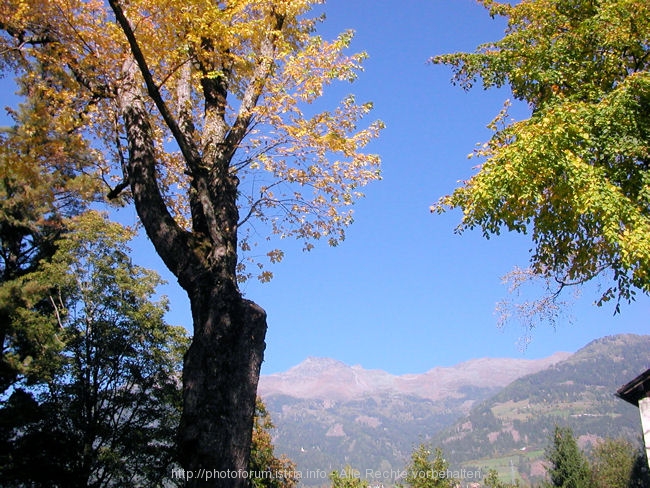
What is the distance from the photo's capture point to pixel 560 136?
6.64 m

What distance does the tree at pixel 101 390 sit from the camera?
1670cm

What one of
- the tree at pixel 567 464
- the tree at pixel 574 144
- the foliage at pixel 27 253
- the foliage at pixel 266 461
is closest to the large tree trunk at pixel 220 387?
the tree at pixel 574 144

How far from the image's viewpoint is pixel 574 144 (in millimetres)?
7031

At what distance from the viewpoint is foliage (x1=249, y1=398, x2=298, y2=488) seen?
26.7 m

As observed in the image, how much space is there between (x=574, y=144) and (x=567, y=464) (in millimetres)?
47127

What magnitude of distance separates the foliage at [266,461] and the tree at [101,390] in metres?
8.72

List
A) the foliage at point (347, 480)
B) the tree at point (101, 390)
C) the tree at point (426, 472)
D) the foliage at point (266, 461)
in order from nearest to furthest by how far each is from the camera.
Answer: the tree at point (101, 390) → the foliage at point (266, 461) → the foliage at point (347, 480) → the tree at point (426, 472)

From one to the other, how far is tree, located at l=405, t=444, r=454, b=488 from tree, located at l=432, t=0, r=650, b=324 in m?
25.8

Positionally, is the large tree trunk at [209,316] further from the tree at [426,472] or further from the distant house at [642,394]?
the tree at [426,472]

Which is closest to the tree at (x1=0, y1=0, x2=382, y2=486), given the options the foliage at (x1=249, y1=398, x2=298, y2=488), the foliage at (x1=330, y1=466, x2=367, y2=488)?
the foliage at (x1=249, y1=398, x2=298, y2=488)

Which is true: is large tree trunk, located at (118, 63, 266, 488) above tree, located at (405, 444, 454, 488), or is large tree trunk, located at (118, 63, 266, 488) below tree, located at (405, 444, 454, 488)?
above

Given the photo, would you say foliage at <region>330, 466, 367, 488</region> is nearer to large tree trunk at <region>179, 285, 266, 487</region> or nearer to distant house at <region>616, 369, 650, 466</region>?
distant house at <region>616, 369, 650, 466</region>

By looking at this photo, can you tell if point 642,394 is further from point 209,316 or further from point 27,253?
point 27,253

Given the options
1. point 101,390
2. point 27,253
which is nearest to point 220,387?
point 101,390
